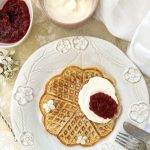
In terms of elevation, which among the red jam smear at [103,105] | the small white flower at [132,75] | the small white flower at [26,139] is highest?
the small white flower at [132,75]

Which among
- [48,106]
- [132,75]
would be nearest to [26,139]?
[48,106]

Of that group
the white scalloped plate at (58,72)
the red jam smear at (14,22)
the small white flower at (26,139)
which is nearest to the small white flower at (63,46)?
the white scalloped plate at (58,72)

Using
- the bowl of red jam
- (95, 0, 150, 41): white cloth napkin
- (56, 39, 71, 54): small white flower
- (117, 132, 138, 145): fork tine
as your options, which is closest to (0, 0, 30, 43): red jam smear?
the bowl of red jam

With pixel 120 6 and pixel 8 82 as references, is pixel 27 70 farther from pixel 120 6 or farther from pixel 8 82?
pixel 120 6

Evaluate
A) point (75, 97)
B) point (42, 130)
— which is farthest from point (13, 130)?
point (75, 97)

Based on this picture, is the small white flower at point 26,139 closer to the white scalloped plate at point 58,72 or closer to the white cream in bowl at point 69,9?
the white scalloped plate at point 58,72

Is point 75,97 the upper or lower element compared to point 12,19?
lower

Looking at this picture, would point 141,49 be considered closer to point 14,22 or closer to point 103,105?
point 103,105

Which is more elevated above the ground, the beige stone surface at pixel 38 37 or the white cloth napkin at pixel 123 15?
the white cloth napkin at pixel 123 15
